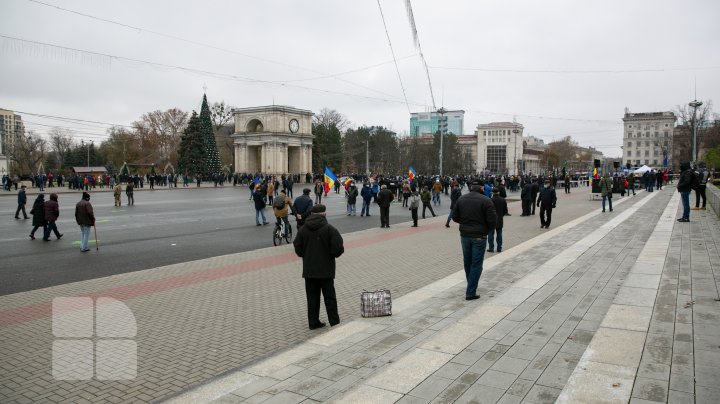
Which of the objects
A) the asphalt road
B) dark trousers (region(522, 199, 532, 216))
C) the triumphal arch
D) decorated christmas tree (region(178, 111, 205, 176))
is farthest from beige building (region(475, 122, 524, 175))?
the asphalt road

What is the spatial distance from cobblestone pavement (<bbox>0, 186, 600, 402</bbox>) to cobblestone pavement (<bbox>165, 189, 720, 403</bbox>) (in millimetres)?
616

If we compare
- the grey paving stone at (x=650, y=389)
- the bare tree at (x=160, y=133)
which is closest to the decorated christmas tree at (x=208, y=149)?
the bare tree at (x=160, y=133)

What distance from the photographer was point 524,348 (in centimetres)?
546

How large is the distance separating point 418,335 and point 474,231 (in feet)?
7.32

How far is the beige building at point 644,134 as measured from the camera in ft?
466

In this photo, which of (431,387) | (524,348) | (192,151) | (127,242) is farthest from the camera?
(192,151)

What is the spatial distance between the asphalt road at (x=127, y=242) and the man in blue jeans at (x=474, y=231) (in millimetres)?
7521

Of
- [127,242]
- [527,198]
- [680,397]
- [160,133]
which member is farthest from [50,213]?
[160,133]

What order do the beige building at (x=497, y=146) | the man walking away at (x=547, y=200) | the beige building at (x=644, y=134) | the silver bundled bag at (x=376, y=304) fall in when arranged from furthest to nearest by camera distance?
the beige building at (x=497, y=146) → the beige building at (x=644, y=134) → the man walking away at (x=547, y=200) → the silver bundled bag at (x=376, y=304)

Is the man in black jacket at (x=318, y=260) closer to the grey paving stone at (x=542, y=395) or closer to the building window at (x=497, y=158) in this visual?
the grey paving stone at (x=542, y=395)

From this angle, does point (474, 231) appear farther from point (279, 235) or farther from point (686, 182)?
point (686, 182)

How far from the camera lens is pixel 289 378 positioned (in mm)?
4930

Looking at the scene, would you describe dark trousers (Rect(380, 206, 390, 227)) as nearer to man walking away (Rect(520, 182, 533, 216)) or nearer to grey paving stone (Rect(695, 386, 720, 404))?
man walking away (Rect(520, 182, 533, 216))

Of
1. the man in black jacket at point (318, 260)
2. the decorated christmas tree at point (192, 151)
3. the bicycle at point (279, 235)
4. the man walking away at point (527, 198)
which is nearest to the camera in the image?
the man in black jacket at point (318, 260)
